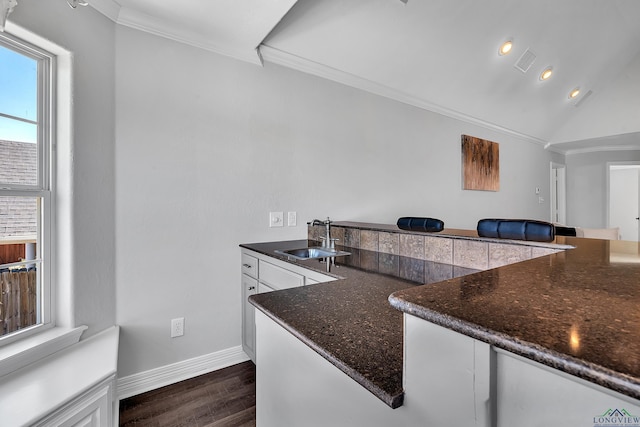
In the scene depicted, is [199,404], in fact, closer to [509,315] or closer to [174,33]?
[509,315]

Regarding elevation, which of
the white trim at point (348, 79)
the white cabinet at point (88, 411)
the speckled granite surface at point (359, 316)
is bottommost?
the white cabinet at point (88, 411)

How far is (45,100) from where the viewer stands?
164cm

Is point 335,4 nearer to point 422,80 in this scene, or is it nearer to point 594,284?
point 422,80

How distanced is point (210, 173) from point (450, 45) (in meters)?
2.59

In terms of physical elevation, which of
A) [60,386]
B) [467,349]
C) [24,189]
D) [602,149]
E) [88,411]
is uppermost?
[602,149]

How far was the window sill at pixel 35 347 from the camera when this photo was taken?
1376 millimetres

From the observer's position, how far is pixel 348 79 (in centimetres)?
297

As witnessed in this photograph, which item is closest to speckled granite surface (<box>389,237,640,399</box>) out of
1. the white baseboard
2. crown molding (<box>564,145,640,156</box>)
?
the white baseboard

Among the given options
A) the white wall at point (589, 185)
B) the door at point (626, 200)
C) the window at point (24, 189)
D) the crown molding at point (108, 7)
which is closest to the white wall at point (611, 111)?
the white wall at point (589, 185)

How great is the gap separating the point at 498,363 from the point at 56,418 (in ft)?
5.30

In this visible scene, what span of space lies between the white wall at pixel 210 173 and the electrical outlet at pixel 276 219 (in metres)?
0.06

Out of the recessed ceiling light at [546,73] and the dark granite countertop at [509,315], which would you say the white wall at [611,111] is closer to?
the recessed ceiling light at [546,73]

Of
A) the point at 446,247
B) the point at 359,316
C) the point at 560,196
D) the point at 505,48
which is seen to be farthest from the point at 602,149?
the point at 359,316

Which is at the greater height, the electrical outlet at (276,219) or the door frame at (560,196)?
the door frame at (560,196)
